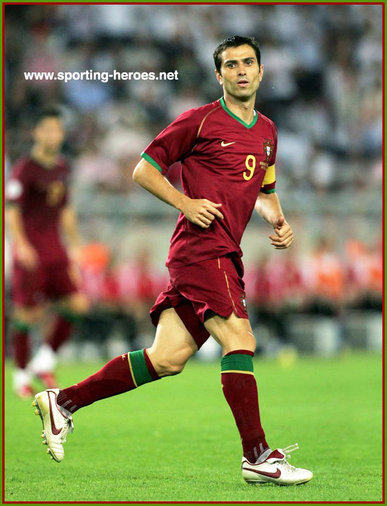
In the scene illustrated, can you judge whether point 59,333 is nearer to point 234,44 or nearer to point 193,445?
point 193,445

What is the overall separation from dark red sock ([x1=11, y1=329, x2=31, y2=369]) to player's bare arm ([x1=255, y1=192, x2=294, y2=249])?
4.64 m

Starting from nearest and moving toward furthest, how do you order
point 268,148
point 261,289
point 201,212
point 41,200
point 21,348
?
point 201,212, point 268,148, point 21,348, point 41,200, point 261,289

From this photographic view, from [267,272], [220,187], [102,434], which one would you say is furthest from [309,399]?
[267,272]

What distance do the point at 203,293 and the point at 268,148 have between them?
0.94 meters

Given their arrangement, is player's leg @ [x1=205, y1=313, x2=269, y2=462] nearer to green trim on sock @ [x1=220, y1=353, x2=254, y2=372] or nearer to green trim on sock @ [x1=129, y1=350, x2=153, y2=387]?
green trim on sock @ [x1=220, y1=353, x2=254, y2=372]

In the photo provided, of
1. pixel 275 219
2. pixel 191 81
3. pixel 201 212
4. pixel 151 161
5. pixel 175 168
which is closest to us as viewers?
pixel 201 212

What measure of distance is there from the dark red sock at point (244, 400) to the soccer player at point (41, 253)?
190 inches

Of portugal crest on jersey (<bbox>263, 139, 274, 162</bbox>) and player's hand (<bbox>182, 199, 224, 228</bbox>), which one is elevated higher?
portugal crest on jersey (<bbox>263, 139, 274, 162</bbox>)

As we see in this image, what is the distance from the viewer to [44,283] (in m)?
9.66

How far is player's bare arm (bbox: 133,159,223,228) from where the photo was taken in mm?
4789

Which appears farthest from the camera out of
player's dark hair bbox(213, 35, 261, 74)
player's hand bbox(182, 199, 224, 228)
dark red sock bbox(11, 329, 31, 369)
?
dark red sock bbox(11, 329, 31, 369)

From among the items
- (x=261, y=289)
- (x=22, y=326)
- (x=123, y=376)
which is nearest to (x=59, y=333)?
(x=22, y=326)

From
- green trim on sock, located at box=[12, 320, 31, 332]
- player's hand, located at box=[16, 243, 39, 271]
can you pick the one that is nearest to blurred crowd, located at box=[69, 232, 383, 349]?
green trim on sock, located at box=[12, 320, 31, 332]

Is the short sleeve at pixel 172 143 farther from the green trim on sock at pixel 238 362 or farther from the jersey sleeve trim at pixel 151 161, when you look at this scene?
the green trim on sock at pixel 238 362
